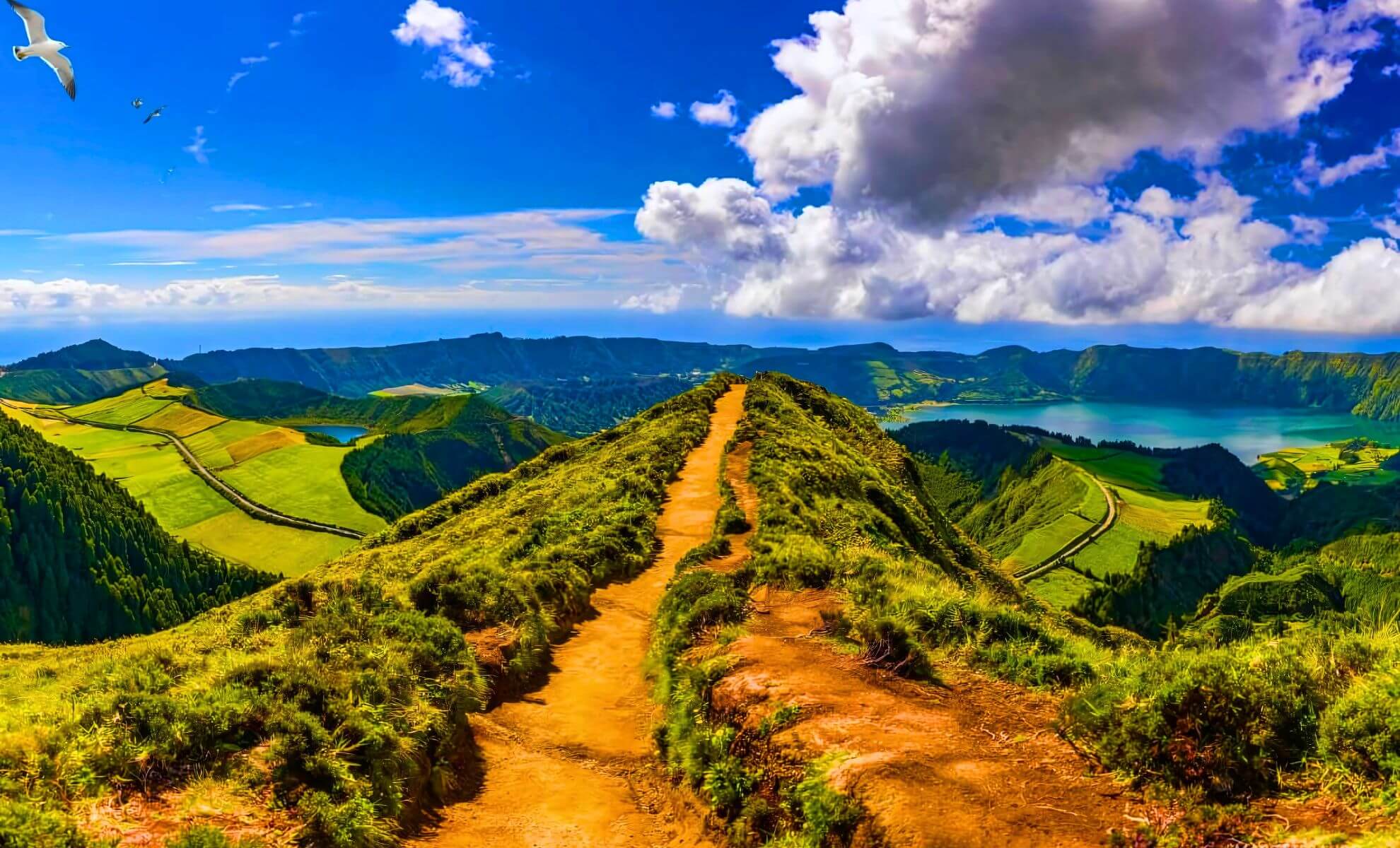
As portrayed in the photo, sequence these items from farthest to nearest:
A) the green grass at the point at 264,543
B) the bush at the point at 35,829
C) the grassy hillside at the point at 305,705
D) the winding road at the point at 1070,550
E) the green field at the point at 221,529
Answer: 1. the winding road at the point at 1070,550
2. the green field at the point at 221,529
3. the green grass at the point at 264,543
4. the grassy hillside at the point at 305,705
5. the bush at the point at 35,829

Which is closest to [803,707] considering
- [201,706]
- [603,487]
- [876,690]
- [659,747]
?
[876,690]

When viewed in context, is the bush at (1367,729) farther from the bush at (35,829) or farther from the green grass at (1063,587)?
the green grass at (1063,587)

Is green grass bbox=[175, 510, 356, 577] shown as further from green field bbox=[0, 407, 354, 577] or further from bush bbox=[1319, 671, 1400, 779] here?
bush bbox=[1319, 671, 1400, 779]

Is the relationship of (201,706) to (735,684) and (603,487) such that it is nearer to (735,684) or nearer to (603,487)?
(735,684)

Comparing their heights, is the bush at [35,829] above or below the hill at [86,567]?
above

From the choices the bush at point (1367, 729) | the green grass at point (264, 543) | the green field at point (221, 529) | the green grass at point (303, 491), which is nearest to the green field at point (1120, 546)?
the bush at point (1367, 729)

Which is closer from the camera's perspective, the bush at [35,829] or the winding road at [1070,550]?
the bush at [35,829]

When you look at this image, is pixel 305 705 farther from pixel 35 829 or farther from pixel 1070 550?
pixel 1070 550
